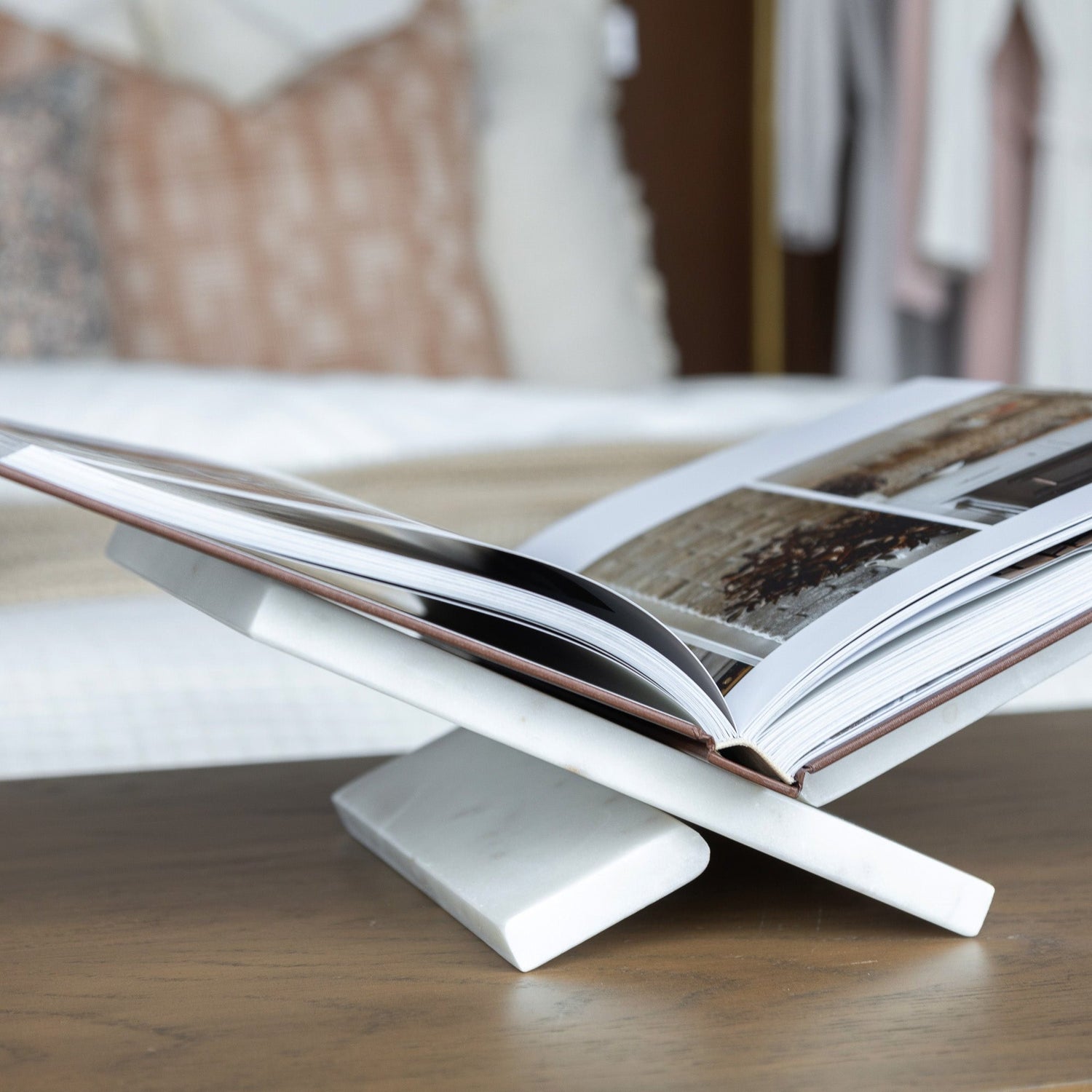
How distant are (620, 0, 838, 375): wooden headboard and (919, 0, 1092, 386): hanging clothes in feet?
2.24

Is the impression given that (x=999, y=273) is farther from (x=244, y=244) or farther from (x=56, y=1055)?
(x=56, y=1055)

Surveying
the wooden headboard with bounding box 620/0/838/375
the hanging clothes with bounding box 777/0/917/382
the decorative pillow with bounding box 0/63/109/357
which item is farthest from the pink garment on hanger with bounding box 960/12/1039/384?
the decorative pillow with bounding box 0/63/109/357

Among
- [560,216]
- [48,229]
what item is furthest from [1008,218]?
[48,229]

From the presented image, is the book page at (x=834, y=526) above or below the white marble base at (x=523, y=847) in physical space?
above

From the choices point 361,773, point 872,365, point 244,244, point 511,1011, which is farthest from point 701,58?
point 511,1011

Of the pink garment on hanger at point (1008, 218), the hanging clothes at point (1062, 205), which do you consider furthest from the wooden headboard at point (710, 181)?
the hanging clothes at point (1062, 205)

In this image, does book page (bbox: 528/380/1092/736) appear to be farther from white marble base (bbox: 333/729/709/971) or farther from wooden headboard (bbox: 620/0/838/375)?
wooden headboard (bbox: 620/0/838/375)

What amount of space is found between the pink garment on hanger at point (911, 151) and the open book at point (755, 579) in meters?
1.76

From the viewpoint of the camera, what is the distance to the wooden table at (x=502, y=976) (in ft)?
1.08

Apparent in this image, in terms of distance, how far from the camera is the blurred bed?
766mm

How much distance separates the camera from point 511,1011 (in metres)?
0.36

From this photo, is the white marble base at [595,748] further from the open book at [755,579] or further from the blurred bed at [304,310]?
the blurred bed at [304,310]

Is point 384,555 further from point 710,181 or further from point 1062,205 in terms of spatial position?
point 710,181

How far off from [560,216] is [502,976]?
155cm
